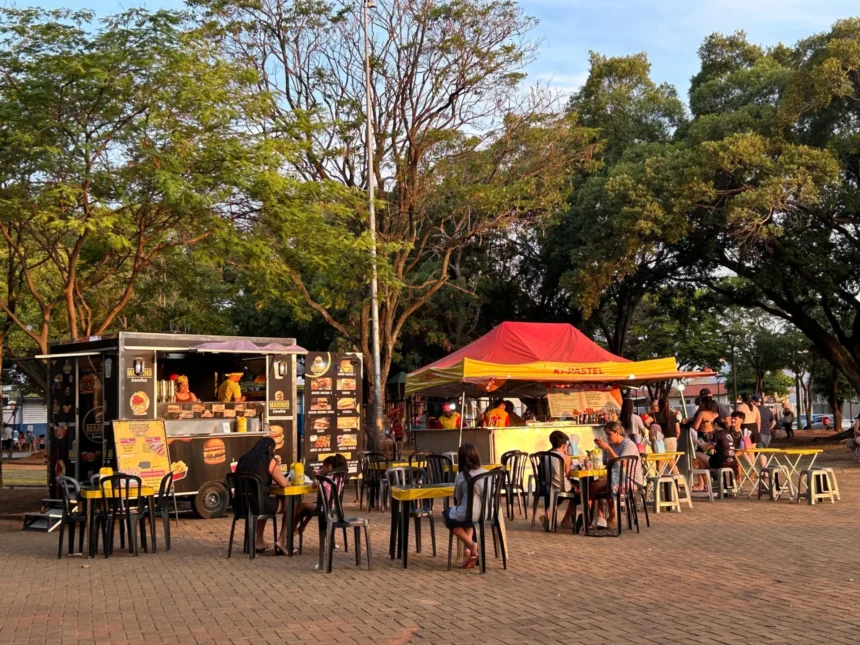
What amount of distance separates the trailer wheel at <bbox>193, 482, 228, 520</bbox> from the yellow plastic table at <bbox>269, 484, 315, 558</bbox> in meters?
4.49

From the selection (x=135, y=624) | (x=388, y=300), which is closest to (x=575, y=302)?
(x=388, y=300)

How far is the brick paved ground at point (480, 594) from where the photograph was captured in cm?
680

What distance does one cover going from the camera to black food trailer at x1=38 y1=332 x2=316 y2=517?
14531 millimetres

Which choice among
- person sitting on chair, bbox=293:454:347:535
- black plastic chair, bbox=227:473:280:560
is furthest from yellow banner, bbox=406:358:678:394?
black plastic chair, bbox=227:473:280:560

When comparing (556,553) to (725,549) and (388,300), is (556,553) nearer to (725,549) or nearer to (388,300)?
(725,549)

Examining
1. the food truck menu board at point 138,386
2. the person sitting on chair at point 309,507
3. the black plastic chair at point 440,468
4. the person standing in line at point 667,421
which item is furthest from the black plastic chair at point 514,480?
the food truck menu board at point 138,386

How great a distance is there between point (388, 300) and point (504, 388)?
510 centimetres

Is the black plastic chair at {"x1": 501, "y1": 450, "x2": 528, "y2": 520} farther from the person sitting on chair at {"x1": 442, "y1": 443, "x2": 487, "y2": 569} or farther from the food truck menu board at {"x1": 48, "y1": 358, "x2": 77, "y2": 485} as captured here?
the food truck menu board at {"x1": 48, "y1": 358, "x2": 77, "y2": 485}

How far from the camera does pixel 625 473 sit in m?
11.9

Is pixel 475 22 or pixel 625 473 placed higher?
pixel 475 22

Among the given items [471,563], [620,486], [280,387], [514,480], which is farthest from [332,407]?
[471,563]

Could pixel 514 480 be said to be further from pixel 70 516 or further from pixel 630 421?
pixel 70 516

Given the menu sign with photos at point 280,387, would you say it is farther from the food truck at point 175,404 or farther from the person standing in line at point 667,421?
the person standing in line at point 667,421

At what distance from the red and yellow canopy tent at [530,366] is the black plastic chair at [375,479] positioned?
6.84ft
